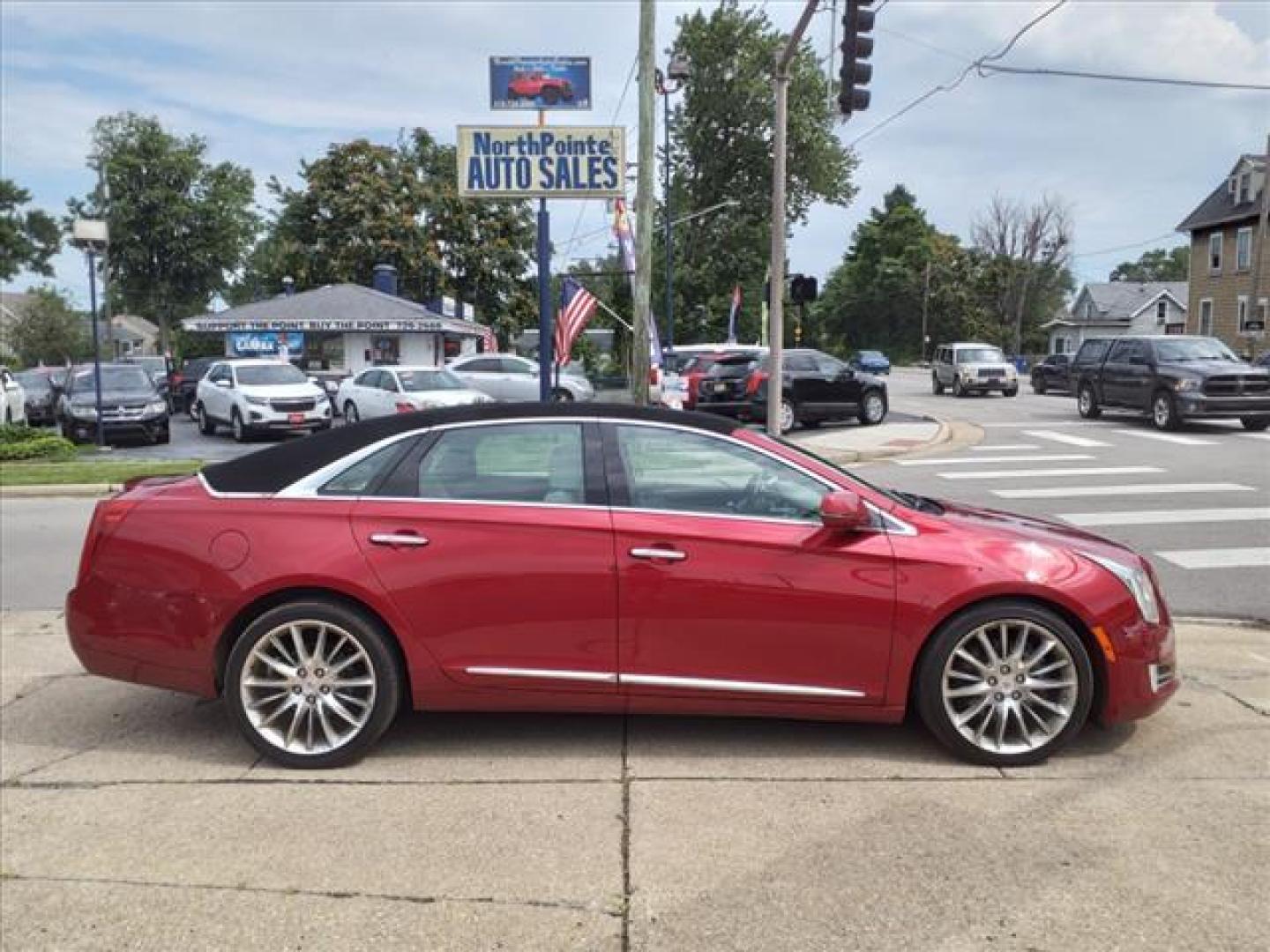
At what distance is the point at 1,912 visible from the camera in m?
3.13

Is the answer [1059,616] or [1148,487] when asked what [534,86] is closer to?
[1148,487]

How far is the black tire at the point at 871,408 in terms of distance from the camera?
2223cm

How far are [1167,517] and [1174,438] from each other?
904cm

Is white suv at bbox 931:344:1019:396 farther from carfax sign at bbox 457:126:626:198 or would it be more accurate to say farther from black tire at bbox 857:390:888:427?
carfax sign at bbox 457:126:626:198

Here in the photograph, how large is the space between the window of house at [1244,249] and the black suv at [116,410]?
42.3 metres

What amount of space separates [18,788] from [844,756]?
3313 millimetres

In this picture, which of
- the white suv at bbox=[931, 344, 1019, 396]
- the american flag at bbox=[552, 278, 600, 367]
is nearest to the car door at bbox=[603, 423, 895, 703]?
the american flag at bbox=[552, 278, 600, 367]

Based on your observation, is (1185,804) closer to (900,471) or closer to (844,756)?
(844,756)

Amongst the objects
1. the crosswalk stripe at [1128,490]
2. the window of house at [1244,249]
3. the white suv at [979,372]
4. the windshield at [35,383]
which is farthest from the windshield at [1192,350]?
the window of house at [1244,249]

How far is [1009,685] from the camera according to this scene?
4094 millimetres

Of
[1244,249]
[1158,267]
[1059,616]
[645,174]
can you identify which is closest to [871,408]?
[645,174]

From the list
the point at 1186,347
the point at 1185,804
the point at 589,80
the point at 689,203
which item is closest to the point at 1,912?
the point at 1185,804

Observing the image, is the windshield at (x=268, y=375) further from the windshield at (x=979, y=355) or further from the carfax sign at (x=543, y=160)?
the windshield at (x=979, y=355)

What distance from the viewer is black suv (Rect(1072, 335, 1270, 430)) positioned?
18.5 metres
